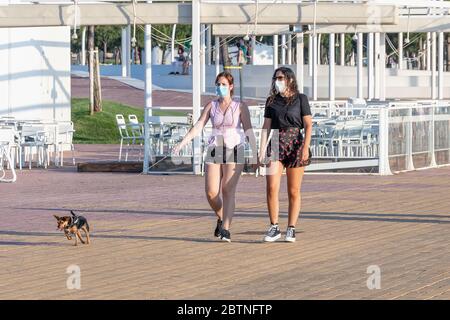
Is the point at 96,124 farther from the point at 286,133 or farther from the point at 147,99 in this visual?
the point at 286,133

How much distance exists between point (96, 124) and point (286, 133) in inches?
942

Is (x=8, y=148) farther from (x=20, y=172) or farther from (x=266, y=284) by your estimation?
(x=266, y=284)

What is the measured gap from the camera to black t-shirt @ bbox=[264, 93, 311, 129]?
1260 cm

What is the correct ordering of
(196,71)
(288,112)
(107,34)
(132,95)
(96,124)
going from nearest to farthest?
(288,112)
(196,71)
(96,124)
(132,95)
(107,34)

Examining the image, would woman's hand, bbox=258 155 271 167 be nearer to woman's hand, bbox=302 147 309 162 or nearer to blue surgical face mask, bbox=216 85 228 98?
woman's hand, bbox=302 147 309 162

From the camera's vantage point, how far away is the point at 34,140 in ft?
78.5

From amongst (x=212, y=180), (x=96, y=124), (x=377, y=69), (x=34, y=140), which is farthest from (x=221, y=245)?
(x=96, y=124)

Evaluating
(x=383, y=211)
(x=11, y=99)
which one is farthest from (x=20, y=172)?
(x=383, y=211)

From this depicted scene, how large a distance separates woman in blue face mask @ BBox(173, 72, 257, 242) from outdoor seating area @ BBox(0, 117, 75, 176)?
385 inches

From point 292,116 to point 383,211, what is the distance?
3512 millimetres

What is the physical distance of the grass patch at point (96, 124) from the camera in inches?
1336

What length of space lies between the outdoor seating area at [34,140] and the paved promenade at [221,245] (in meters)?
3.57

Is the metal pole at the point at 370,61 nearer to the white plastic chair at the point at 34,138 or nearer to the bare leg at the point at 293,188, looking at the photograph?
the white plastic chair at the point at 34,138

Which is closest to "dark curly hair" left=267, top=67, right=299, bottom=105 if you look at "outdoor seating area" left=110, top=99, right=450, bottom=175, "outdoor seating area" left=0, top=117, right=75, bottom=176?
"outdoor seating area" left=110, top=99, right=450, bottom=175
